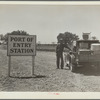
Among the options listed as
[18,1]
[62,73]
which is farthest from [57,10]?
[62,73]

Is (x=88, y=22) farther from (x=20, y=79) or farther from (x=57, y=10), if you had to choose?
(x=20, y=79)

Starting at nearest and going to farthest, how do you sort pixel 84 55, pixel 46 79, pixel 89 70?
pixel 46 79 < pixel 89 70 < pixel 84 55

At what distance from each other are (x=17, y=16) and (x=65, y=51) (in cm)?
188

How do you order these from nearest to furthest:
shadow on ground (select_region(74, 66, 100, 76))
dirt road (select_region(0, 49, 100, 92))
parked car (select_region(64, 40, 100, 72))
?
dirt road (select_region(0, 49, 100, 92)) → shadow on ground (select_region(74, 66, 100, 76)) → parked car (select_region(64, 40, 100, 72))

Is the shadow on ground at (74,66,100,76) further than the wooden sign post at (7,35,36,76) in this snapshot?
Yes

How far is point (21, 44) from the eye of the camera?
7.86 m

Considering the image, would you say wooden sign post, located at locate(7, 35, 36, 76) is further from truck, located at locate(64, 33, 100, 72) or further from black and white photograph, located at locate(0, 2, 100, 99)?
truck, located at locate(64, 33, 100, 72)

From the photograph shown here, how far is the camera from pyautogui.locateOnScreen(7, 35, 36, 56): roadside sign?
309 inches

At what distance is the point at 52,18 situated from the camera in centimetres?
791

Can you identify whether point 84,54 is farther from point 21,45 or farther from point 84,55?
point 21,45

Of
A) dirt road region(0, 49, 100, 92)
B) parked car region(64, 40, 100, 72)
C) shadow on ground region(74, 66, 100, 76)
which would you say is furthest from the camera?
parked car region(64, 40, 100, 72)

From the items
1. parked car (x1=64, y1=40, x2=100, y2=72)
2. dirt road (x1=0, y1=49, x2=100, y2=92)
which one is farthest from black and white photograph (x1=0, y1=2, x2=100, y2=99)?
parked car (x1=64, y1=40, x2=100, y2=72)

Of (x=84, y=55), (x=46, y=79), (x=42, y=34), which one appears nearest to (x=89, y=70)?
(x=84, y=55)

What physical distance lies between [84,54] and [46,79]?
1.17 m
